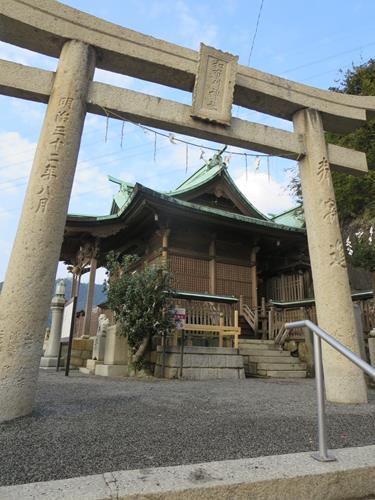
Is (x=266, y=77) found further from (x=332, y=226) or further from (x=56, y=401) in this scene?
(x=56, y=401)

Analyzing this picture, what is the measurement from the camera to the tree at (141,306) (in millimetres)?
8453

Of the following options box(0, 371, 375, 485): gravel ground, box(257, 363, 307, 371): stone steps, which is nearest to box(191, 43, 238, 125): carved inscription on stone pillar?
box(0, 371, 375, 485): gravel ground

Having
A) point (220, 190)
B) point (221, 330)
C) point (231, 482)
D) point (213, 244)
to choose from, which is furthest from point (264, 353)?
point (231, 482)

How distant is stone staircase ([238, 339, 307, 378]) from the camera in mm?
9836

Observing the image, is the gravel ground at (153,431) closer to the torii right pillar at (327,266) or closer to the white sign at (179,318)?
the torii right pillar at (327,266)

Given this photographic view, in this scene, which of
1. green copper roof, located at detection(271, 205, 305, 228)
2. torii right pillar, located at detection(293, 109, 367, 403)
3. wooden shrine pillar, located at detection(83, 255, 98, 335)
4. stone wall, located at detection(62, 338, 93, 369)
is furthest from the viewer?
green copper roof, located at detection(271, 205, 305, 228)

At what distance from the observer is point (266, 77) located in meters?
6.06

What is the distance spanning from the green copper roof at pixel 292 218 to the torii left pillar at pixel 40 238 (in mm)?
16545

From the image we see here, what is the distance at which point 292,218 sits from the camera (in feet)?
73.3

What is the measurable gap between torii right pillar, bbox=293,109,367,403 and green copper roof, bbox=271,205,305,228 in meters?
13.8

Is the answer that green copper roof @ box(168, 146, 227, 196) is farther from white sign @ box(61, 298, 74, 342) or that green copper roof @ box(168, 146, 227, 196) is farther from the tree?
white sign @ box(61, 298, 74, 342)

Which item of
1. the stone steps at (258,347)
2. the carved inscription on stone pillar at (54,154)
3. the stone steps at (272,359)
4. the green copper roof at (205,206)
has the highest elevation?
the green copper roof at (205,206)

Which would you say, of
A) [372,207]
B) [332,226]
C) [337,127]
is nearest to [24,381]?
[332,226]

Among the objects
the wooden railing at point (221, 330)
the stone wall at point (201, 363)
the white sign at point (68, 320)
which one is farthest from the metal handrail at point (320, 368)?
the white sign at point (68, 320)
